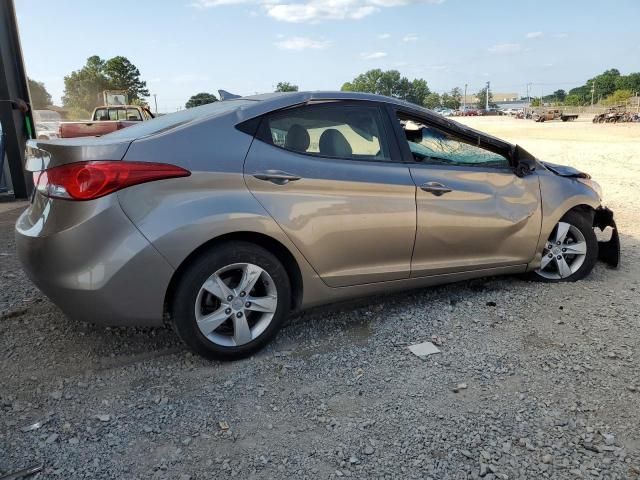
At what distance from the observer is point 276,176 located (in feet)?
10.6

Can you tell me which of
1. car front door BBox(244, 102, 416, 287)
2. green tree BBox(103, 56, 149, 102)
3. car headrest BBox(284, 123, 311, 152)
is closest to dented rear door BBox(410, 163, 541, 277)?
car front door BBox(244, 102, 416, 287)

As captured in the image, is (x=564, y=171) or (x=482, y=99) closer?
(x=564, y=171)

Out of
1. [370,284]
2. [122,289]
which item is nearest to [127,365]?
[122,289]

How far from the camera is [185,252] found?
9.84 feet

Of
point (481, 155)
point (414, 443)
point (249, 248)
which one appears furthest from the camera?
point (481, 155)

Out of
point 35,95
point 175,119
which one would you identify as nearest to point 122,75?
point 35,95

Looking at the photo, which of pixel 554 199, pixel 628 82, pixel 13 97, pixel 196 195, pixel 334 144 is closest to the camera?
pixel 196 195

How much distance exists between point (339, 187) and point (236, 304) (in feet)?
3.19

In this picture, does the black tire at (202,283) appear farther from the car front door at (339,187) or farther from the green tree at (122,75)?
the green tree at (122,75)

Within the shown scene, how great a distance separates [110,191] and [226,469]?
1525 mm

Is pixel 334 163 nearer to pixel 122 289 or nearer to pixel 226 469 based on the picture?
pixel 122 289

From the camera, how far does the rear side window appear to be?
3.39 metres

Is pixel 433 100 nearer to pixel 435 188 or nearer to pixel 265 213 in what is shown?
pixel 435 188

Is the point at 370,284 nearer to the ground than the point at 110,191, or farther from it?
nearer to the ground
